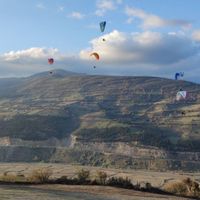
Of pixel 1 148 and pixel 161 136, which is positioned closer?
pixel 1 148

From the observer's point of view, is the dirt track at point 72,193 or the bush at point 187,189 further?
the bush at point 187,189

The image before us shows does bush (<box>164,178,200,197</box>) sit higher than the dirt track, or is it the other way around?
the dirt track

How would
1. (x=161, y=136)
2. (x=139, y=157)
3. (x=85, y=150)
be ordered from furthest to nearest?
1. (x=161, y=136)
2. (x=85, y=150)
3. (x=139, y=157)

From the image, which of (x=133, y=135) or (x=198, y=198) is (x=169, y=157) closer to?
(x=133, y=135)

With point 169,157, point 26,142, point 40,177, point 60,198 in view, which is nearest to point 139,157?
point 169,157

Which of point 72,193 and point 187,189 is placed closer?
point 72,193

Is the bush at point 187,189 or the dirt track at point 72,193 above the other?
the dirt track at point 72,193

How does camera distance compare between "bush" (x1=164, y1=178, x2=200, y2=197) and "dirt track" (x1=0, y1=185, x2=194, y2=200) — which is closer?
"dirt track" (x1=0, y1=185, x2=194, y2=200)

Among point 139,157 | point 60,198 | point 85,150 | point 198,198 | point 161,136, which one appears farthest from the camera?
point 161,136

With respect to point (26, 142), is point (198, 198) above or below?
above

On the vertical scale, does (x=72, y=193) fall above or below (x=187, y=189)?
above
